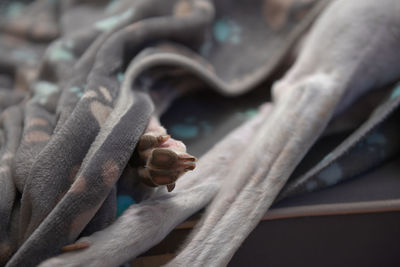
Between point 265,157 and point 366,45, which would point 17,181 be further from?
point 366,45

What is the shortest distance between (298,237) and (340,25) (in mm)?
365

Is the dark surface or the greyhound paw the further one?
the dark surface

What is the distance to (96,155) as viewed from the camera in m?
0.50

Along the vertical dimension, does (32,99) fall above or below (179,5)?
below

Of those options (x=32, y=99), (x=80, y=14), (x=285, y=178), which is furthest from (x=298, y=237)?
(x=80, y=14)

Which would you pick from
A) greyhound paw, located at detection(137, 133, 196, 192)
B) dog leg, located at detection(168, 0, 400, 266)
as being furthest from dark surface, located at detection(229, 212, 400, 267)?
greyhound paw, located at detection(137, 133, 196, 192)

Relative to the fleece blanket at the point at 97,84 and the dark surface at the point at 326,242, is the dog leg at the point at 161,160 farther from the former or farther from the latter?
the dark surface at the point at 326,242

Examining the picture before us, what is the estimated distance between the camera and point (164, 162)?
1.62 feet

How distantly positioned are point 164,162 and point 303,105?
27 cm

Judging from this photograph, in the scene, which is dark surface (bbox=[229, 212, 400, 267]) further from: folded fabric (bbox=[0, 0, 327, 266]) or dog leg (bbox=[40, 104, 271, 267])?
folded fabric (bbox=[0, 0, 327, 266])

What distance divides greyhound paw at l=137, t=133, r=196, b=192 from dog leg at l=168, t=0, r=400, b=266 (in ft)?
0.30

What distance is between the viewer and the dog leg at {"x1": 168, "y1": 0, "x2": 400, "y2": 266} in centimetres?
56

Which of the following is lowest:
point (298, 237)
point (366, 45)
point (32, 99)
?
point (298, 237)

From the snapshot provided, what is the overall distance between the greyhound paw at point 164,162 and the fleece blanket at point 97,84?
0.10 feet
